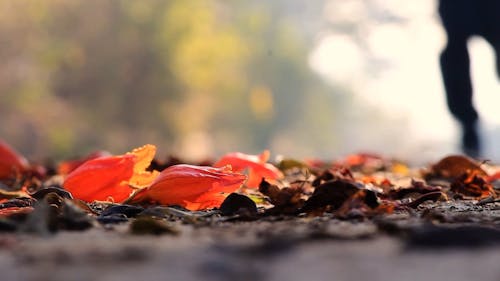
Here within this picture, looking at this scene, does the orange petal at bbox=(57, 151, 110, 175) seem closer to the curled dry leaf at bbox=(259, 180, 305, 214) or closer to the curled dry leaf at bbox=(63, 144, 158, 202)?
the curled dry leaf at bbox=(63, 144, 158, 202)

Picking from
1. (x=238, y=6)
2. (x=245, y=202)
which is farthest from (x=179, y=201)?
(x=238, y=6)

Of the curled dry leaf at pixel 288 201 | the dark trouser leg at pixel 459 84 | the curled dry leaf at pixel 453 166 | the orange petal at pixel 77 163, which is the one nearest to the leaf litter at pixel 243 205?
the curled dry leaf at pixel 288 201

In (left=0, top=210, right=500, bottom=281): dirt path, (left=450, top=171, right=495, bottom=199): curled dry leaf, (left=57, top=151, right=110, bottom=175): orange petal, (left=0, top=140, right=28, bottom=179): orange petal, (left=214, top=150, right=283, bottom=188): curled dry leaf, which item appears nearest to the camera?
(left=0, top=210, right=500, bottom=281): dirt path

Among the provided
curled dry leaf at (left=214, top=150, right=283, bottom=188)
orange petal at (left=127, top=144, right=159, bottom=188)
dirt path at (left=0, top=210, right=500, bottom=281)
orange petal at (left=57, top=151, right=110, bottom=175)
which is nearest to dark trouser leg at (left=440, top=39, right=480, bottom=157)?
orange petal at (left=57, top=151, right=110, bottom=175)

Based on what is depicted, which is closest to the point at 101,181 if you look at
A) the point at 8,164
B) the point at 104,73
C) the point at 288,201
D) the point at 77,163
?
the point at 288,201

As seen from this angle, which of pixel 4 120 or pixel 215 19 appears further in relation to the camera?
pixel 215 19

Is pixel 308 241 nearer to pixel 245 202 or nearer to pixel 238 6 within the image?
pixel 245 202
